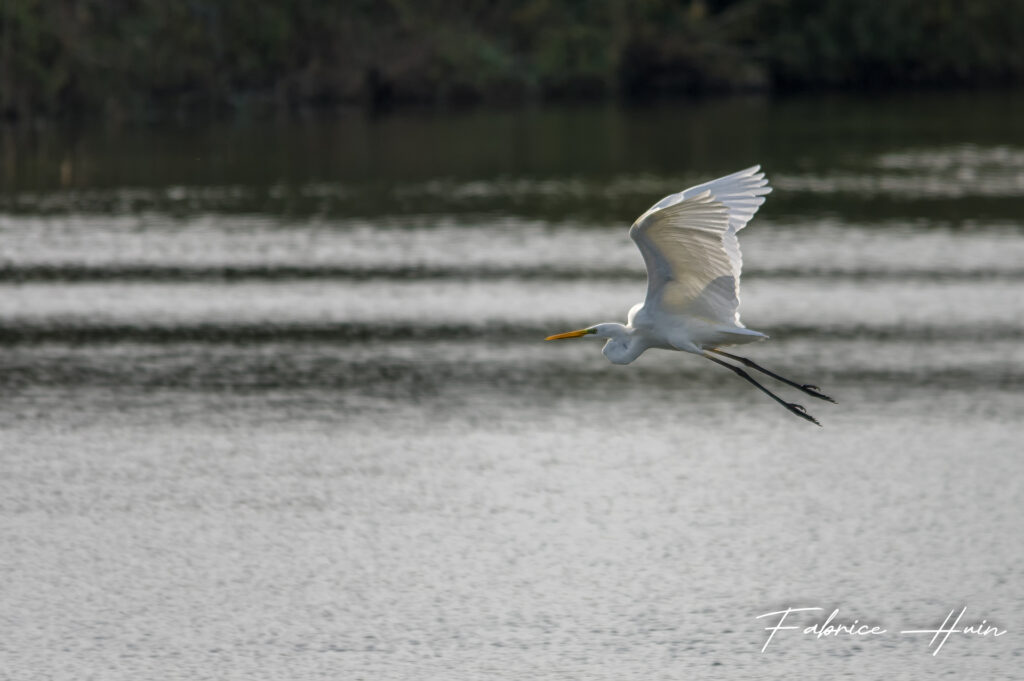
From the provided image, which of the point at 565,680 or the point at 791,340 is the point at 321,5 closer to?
the point at 791,340

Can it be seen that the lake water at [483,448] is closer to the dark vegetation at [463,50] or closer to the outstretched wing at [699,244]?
the outstretched wing at [699,244]

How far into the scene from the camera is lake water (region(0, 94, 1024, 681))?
1636cm

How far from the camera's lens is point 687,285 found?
12.3 metres

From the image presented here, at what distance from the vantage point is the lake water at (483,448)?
644 inches

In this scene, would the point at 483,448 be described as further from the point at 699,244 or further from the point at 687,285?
the point at 699,244

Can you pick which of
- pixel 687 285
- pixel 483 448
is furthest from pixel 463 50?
pixel 687 285

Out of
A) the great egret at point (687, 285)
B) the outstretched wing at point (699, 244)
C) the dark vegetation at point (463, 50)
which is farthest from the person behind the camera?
the dark vegetation at point (463, 50)

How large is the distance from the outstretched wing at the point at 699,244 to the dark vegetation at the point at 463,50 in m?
59.8

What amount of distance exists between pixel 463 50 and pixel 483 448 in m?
59.6

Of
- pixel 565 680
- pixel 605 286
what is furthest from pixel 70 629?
pixel 605 286

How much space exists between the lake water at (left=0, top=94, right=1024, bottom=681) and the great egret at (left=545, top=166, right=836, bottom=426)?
4.09 metres

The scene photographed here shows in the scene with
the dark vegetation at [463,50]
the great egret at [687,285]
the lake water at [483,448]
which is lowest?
the lake water at [483,448]

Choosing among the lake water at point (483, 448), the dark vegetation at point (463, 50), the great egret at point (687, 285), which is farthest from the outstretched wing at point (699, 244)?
the dark vegetation at point (463, 50)

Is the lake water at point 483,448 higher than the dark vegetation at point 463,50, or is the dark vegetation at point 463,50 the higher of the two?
the dark vegetation at point 463,50
